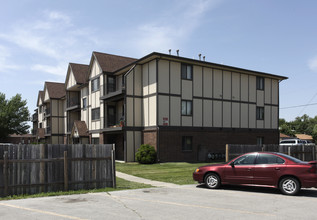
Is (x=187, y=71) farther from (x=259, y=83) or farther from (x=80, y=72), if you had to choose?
(x=80, y=72)

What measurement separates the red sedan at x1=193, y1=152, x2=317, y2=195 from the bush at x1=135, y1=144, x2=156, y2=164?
→ 1254 cm

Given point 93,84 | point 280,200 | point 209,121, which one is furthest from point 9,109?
point 280,200

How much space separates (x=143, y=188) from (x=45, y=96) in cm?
4434

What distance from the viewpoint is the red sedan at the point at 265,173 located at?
36.2ft

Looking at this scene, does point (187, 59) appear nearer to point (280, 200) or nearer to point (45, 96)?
point (280, 200)

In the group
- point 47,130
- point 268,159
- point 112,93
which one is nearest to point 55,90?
point 47,130

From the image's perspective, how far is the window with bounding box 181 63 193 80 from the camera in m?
28.2

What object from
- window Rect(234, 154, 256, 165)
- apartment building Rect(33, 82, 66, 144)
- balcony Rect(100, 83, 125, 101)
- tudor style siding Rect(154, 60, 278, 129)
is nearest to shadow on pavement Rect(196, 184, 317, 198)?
window Rect(234, 154, 256, 165)

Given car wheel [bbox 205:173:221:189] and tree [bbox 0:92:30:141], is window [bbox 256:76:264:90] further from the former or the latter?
tree [bbox 0:92:30:141]

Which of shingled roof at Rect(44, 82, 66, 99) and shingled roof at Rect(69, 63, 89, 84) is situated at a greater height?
shingled roof at Rect(69, 63, 89, 84)

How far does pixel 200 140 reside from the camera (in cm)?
2892

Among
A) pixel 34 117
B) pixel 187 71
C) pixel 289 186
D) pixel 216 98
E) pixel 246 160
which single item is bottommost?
pixel 289 186

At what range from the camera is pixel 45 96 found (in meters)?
53.0

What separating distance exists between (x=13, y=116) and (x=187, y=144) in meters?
44.5
